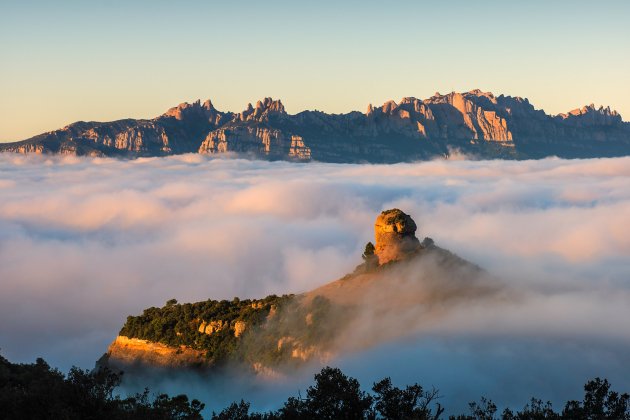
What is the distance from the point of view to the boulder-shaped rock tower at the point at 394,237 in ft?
436

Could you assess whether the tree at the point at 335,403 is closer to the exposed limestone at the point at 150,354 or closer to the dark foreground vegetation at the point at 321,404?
the dark foreground vegetation at the point at 321,404

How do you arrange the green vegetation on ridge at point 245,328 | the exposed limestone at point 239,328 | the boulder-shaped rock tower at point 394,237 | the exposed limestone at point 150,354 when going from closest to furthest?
the green vegetation on ridge at point 245,328 → the exposed limestone at point 239,328 → the exposed limestone at point 150,354 → the boulder-shaped rock tower at point 394,237

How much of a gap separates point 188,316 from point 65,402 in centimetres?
7158

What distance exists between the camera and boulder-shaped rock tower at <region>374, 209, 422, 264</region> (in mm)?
132875

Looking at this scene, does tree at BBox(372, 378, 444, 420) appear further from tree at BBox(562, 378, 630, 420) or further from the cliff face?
the cliff face

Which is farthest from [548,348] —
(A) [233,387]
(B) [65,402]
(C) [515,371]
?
(B) [65,402]

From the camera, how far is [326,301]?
125188mm

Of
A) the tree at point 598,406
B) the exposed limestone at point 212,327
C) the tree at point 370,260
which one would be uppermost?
the tree at point 370,260

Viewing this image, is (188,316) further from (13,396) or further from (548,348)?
(13,396)

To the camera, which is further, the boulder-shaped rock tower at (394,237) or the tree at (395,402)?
the boulder-shaped rock tower at (394,237)

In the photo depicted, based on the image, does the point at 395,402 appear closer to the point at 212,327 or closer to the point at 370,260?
the point at 212,327

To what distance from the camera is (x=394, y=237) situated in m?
134

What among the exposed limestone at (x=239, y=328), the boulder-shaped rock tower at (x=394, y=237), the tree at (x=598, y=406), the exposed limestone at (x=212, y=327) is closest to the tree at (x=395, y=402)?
the tree at (x=598, y=406)

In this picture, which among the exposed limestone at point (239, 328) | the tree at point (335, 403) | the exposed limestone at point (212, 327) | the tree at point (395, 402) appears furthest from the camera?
the exposed limestone at point (212, 327)
